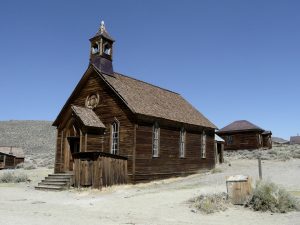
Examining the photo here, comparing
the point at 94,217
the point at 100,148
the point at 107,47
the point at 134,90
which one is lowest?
the point at 94,217

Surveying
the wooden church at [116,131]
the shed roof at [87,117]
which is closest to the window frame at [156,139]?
the wooden church at [116,131]

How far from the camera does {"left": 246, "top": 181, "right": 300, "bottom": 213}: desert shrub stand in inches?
475

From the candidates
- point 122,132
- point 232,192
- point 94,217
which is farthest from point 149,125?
point 94,217

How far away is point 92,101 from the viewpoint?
2439 cm

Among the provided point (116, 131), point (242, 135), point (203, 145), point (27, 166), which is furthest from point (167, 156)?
point (242, 135)

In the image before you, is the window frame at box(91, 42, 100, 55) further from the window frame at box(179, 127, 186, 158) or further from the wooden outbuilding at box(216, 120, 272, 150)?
the wooden outbuilding at box(216, 120, 272, 150)

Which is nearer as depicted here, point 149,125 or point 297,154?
point 149,125

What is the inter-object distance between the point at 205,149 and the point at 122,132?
31.9 feet

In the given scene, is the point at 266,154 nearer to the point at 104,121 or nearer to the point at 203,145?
the point at 203,145

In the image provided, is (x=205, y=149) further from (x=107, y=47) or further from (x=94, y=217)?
(x=94, y=217)

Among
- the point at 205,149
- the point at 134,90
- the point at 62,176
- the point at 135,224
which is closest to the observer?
the point at 135,224

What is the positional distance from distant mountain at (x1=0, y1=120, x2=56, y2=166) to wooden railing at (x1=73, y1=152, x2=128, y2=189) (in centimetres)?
6486

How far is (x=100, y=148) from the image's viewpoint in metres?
23.1

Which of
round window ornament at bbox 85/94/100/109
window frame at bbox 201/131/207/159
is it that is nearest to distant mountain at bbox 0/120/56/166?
window frame at bbox 201/131/207/159
